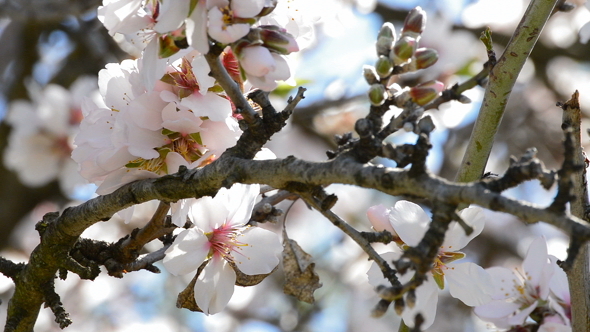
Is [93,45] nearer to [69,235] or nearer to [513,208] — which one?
[69,235]

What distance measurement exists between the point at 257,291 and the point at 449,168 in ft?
6.61

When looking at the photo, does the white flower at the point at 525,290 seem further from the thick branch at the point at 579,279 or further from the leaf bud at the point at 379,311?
the leaf bud at the point at 379,311

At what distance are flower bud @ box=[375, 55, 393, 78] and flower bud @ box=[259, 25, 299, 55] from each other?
13 cm

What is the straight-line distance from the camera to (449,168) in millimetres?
3242

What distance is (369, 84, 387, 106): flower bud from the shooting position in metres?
0.88

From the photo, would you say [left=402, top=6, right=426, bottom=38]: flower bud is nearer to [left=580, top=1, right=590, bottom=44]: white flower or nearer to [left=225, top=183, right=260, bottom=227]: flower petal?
[left=225, top=183, right=260, bottom=227]: flower petal

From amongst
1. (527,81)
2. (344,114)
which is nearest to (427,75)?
(344,114)

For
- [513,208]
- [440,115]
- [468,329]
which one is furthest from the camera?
[468,329]

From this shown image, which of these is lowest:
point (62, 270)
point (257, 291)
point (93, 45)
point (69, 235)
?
point (257, 291)

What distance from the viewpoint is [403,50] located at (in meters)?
0.91

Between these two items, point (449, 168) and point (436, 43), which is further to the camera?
point (449, 168)

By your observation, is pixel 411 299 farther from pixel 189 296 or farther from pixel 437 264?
pixel 189 296

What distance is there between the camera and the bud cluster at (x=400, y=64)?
90 cm

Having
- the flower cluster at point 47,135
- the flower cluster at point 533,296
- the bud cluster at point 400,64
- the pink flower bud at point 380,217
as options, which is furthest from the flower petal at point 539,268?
the flower cluster at point 47,135
